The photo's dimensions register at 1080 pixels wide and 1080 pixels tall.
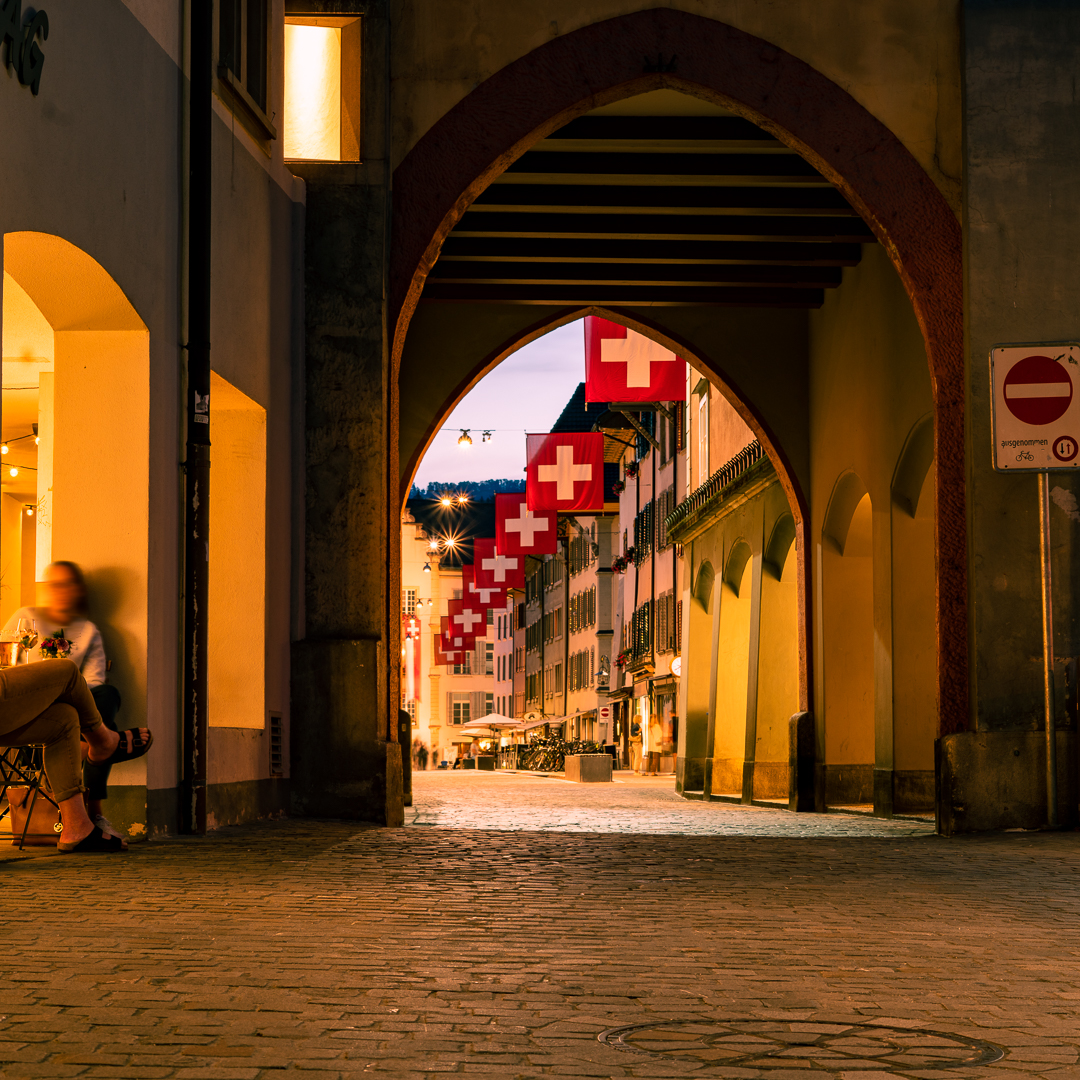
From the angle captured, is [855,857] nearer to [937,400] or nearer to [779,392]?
[937,400]

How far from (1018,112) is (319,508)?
5945 millimetres

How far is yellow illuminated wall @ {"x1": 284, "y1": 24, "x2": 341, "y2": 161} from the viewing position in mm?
13180

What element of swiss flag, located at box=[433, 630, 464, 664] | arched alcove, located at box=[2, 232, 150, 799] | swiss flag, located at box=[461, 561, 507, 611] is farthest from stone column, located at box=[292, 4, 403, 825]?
swiss flag, located at box=[433, 630, 464, 664]

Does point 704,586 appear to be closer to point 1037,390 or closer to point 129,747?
point 1037,390

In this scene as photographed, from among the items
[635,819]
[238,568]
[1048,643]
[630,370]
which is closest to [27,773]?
[238,568]

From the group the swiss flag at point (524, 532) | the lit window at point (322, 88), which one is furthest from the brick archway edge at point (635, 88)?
the swiss flag at point (524, 532)

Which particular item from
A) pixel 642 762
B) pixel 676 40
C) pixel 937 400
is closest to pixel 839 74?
pixel 676 40

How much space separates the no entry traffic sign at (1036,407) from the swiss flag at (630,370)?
12.7 m

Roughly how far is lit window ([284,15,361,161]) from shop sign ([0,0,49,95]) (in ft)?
16.3

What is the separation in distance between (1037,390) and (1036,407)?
12 centimetres

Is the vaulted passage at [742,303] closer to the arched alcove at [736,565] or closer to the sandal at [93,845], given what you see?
the arched alcove at [736,565]

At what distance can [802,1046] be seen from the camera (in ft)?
13.2

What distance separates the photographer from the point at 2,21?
7.32 meters

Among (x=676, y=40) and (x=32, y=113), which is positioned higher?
(x=676, y=40)
